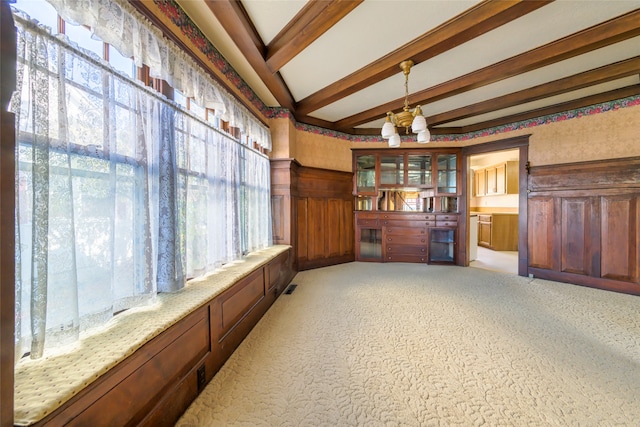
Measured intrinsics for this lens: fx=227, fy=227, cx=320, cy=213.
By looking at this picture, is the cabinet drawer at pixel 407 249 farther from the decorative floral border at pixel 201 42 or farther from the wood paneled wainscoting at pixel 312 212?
the decorative floral border at pixel 201 42

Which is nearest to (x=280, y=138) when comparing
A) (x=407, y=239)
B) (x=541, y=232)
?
(x=407, y=239)

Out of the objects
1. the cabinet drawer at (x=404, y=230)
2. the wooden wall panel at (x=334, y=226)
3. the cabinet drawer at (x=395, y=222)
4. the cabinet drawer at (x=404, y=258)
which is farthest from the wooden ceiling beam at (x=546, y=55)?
the cabinet drawer at (x=404, y=258)

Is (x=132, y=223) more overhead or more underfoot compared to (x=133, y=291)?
more overhead

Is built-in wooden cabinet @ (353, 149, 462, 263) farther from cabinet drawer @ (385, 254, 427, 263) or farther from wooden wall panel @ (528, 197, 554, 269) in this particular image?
wooden wall panel @ (528, 197, 554, 269)

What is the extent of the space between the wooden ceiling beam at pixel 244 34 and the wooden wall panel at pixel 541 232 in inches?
169

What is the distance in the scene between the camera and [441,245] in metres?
4.57

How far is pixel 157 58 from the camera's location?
4.37 feet

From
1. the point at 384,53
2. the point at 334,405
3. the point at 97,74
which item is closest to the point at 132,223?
the point at 97,74

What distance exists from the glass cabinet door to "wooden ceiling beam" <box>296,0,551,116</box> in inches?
101

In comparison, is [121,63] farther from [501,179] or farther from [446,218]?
[501,179]

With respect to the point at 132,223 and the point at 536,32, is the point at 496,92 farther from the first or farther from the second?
the point at 132,223

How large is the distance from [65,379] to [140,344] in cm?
22

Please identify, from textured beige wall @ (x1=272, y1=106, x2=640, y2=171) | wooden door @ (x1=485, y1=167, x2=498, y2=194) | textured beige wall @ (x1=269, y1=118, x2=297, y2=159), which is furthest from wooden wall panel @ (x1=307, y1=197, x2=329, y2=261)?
wooden door @ (x1=485, y1=167, x2=498, y2=194)

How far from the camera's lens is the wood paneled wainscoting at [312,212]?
134 inches
